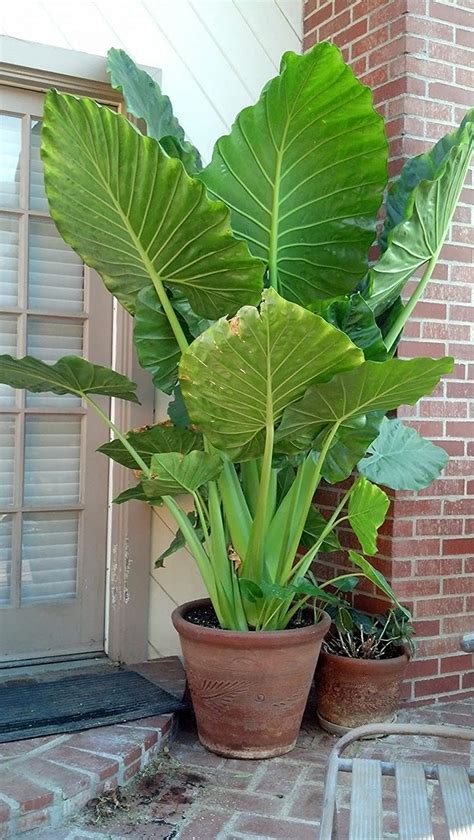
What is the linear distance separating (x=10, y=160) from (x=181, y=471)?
149 cm

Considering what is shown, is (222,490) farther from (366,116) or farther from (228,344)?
(366,116)

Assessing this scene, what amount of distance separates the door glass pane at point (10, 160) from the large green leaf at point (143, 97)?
51 cm

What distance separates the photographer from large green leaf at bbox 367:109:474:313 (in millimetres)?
2215

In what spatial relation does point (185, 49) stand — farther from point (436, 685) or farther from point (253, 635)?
point (436, 685)

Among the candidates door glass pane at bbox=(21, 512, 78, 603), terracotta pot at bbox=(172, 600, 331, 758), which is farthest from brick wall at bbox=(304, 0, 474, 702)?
door glass pane at bbox=(21, 512, 78, 603)

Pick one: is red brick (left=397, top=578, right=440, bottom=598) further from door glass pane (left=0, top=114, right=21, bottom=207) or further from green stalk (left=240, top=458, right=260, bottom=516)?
door glass pane (left=0, top=114, right=21, bottom=207)

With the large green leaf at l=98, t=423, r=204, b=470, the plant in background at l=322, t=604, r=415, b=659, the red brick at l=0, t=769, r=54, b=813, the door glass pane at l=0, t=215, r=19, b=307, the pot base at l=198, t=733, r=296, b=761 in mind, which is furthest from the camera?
the door glass pane at l=0, t=215, r=19, b=307

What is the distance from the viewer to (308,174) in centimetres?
221

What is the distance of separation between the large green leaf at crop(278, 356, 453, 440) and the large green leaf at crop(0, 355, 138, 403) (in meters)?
0.59

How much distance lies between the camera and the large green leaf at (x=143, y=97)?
2.50 m

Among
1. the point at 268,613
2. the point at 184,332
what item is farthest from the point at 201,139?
the point at 268,613

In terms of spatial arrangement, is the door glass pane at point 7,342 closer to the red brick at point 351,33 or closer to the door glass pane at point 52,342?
the door glass pane at point 52,342

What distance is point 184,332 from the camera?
237 cm

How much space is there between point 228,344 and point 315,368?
0.24 meters
